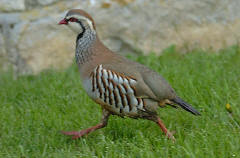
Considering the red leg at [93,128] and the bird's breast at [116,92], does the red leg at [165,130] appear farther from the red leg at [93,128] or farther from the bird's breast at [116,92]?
the red leg at [93,128]

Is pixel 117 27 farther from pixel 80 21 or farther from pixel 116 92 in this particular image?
pixel 116 92

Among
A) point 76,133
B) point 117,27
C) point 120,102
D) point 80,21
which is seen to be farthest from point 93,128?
point 117,27

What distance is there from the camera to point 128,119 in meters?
5.07

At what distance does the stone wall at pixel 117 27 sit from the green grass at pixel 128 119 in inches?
14.2

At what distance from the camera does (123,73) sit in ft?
14.8

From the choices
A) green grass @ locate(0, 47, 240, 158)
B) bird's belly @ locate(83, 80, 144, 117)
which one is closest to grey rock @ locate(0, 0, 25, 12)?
green grass @ locate(0, 47, 240, 158)

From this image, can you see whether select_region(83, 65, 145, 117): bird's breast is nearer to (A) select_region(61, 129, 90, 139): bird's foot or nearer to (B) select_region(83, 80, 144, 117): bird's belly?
(B) select_region(83, 80, 144, 117): bird's belly

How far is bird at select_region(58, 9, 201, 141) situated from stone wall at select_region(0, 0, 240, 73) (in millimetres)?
2289

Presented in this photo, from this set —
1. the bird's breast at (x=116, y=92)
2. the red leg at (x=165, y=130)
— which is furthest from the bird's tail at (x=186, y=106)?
the bird's breast at (x=116, y=92)

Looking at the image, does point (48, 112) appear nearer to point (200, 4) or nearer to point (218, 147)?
point (218, 147)

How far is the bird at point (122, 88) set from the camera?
447 centimetres

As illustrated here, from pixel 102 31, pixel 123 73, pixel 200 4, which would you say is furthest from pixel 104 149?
pixel 200 4

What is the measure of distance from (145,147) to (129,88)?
0.68 metres

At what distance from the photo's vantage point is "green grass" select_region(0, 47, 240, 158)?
4043 millimetres
